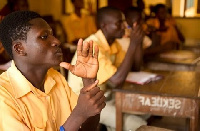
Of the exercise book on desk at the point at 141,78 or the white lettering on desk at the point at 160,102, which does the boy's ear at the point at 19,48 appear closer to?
the white lettering on desk at the point at 160,102

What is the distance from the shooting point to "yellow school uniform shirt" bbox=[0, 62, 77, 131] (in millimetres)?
1024

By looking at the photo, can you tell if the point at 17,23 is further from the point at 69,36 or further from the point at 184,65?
the point at 69,36

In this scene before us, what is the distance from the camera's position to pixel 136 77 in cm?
207

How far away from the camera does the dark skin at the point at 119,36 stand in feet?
6.51

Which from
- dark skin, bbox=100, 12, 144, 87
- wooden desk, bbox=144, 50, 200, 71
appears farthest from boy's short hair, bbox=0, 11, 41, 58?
wooden desk, bbox=144, 50, 200, 71

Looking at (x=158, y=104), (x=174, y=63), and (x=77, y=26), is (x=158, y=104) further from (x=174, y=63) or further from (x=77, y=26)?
(x=77, y=26)

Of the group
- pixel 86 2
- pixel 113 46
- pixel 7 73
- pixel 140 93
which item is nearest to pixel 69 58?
pixel 113 46

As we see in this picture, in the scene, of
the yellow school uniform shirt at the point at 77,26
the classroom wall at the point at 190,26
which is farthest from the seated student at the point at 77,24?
the classroom wall at the point at 190,26

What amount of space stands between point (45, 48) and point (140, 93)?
0.84 meters

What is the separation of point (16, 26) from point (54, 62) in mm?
183

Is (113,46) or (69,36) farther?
(69,36)

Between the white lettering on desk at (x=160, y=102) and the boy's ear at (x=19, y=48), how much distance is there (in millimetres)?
907

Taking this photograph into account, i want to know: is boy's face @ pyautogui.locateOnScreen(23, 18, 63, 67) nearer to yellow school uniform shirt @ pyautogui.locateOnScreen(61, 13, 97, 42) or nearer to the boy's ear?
the boy's ear

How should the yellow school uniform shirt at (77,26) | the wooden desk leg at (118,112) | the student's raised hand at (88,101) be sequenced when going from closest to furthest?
the student's raised hand at (88,101) < the wooden desk leg at (118,112) < the yellow school uniform shirt at (77,26)
